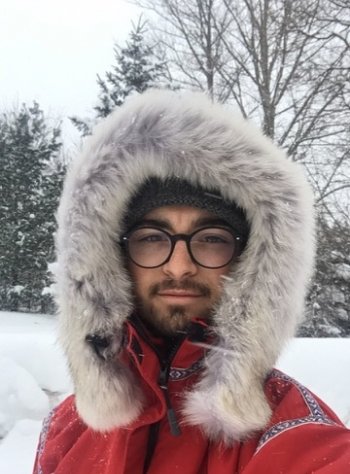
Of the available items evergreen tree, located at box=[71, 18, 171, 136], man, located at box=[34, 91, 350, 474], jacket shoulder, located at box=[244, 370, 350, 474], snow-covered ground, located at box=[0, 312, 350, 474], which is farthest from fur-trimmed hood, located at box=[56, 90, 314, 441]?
evergreen tree, located at box=[71, 18, 171, 136]

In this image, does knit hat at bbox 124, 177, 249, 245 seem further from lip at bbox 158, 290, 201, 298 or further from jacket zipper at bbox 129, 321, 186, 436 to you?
jacket zipper at bbox 129, 321, 186, 436

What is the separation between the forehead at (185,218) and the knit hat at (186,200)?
0.04ft

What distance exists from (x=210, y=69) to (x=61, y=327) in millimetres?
16842

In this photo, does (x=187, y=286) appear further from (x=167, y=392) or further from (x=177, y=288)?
(x=167, y=392)

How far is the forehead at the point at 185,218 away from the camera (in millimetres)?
1608

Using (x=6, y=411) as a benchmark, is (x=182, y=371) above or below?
above

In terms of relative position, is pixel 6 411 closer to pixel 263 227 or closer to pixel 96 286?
pixel 96 286

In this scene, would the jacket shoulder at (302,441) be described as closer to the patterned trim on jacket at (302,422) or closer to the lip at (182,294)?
the patterned trim on jacket at (302,422)

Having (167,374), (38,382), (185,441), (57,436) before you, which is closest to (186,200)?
(167,374)

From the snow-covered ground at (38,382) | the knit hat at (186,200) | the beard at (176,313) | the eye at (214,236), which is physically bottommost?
the snow-covered ground at (38,382)

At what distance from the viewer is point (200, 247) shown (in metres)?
1.58

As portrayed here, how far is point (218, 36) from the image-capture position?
17.2 m

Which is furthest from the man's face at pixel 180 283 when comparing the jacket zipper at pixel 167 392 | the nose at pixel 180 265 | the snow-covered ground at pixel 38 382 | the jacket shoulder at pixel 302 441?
the snow-covered ground at pixel 38 382

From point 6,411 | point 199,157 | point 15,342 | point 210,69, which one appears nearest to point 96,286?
point 199,157
